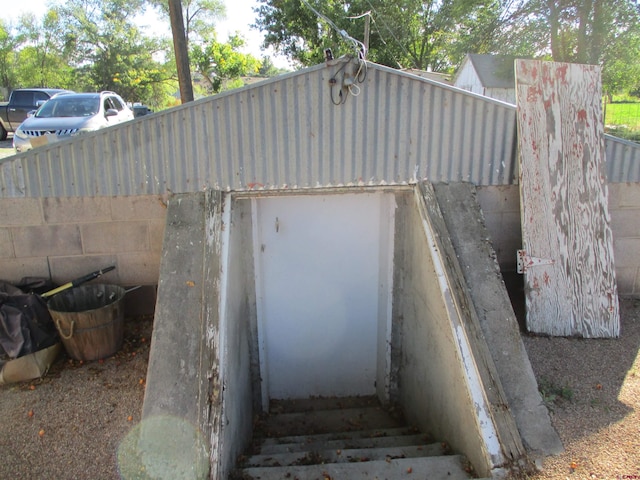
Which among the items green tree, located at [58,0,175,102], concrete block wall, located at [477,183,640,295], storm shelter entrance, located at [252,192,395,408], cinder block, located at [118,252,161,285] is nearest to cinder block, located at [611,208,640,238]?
concrete block wall, located at [477,183,640,295]

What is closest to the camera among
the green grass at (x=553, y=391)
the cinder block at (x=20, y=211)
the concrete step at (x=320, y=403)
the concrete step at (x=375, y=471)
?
the concrete step at (x=375, y=471)

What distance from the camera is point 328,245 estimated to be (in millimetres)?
4652

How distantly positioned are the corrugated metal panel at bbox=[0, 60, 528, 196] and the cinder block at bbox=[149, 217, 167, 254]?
0.28 m

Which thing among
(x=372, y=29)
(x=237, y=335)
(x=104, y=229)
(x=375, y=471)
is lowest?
(x=375, y=471)

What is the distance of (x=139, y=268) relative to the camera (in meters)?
3.77

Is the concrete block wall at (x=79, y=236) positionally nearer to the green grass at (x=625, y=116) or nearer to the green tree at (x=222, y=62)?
the green grass at (x=625, y=116)

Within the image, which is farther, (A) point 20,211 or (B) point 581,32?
(B) point 581,32

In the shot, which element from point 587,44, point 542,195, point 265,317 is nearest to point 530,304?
point 542,195

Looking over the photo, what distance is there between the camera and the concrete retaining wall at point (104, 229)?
354cm

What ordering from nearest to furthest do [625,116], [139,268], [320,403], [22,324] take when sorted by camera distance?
[22,324] < [139,268] < [320,403] < [625,116]

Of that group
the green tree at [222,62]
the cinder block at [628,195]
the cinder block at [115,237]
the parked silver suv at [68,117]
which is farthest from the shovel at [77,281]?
the green tree at [222,62]

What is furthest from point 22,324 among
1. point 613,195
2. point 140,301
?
point 613,195

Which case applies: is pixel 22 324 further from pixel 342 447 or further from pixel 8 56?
pixel 8 56

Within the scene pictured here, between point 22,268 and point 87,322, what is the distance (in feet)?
3.08
